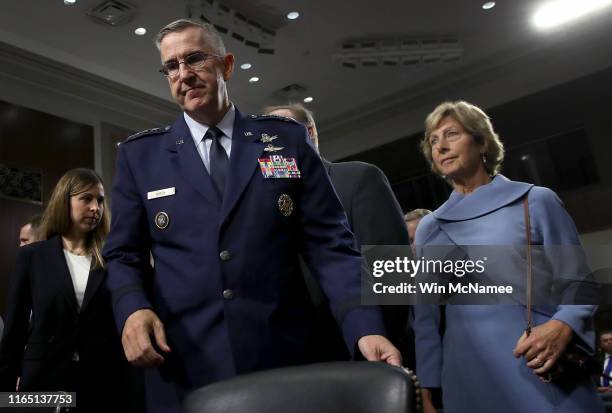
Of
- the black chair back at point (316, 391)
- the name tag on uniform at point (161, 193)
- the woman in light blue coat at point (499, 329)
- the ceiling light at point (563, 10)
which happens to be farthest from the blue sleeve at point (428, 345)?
the ceiling light at point (563, 10)

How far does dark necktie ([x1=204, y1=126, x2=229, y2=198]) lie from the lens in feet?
5.18

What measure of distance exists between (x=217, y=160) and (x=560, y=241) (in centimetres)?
98

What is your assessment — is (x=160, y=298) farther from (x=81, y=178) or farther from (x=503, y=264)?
(x=81, y=178)

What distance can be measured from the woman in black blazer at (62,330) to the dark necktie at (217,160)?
107 centimetres

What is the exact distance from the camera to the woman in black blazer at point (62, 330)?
7.64ft

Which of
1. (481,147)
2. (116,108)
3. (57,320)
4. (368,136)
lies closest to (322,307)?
(481,147)

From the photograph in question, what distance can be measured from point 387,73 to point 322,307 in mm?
6867

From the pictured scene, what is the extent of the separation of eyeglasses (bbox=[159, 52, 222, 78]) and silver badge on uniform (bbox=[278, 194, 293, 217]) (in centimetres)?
39

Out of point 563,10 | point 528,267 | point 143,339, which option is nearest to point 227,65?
point 143,339

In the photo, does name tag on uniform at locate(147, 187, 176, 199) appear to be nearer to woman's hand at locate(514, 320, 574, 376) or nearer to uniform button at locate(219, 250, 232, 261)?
uniform button at locate(219, 250, 232, 261)

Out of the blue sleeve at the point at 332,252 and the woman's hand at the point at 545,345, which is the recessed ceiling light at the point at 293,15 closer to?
the blue sleeve at the point at 332,252

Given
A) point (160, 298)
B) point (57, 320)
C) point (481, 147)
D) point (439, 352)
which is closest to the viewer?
point (160, 298)

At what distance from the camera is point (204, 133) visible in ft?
5.47

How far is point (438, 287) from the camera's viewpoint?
2.00 meters
